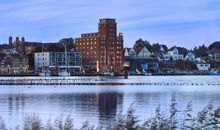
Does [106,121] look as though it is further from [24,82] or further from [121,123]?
[24,82]

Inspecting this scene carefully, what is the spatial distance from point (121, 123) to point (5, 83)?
107759mm

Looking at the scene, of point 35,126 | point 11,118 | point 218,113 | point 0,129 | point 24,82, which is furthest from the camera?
point 24,82

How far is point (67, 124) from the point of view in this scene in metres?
15.2

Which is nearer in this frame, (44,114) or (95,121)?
(95,121)

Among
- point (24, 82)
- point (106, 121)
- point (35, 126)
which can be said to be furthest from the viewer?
point (24, 82)

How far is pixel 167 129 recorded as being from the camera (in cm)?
1479

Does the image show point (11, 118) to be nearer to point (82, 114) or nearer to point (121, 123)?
point (82, 114)

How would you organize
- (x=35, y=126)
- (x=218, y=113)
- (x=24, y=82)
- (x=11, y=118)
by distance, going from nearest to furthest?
(x=218, y=113), (x=35, y=126), (x=11, y=118), (x=24, y=82)

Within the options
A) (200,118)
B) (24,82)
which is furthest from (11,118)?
(24,82)

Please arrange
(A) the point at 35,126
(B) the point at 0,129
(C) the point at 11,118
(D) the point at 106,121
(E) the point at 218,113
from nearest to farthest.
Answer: (E) the point at 218,113
(A) the point at 35,126
(B) the point at 0,129
(D) the point at 106,121
(C) the point at 11,118

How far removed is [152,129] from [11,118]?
68.4 feet

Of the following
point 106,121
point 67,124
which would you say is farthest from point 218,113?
point 106,121

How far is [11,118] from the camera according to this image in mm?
34344

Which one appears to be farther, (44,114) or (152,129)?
(44,114)
